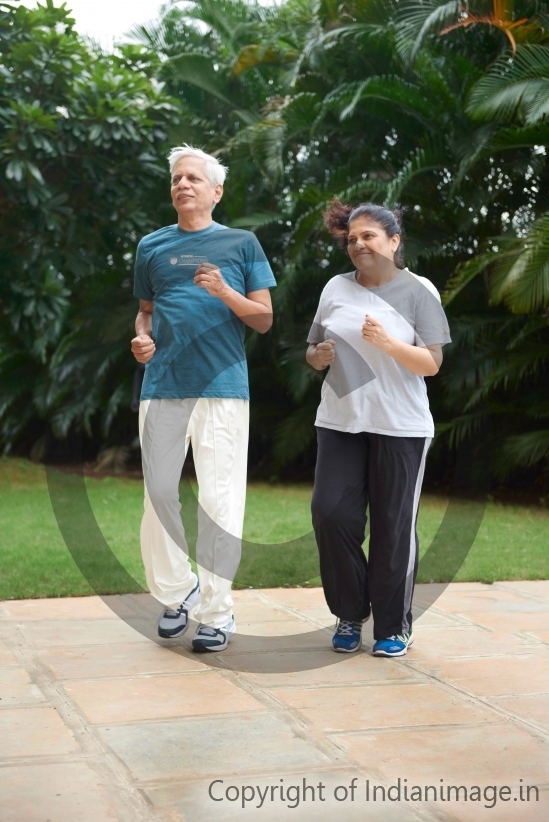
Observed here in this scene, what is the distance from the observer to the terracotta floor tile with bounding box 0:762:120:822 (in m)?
2.49

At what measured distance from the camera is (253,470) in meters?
12.5

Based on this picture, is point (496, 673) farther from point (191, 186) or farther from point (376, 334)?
point (191, 186)

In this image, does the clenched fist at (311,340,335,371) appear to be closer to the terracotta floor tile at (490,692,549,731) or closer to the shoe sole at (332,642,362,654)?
the shoe sole at (332,642,362,654)

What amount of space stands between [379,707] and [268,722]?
429mm

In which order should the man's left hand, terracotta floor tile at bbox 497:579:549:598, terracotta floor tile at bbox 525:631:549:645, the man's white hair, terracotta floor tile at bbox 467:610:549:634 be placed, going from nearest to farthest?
the man's left hand < the man's white hair < terracotta floor tile at bbox 525:631:549:645 < terracotta floor tile at bbox 467:610:549:634 < terracotta floor tile at bbox 497:579:549:598

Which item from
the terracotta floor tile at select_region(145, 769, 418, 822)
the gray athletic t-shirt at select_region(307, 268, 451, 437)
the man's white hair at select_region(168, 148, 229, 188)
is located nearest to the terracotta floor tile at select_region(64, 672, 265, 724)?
the terracotta floor tile at select_region(145, 769, 418, 822)

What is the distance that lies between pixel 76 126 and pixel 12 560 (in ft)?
19.8

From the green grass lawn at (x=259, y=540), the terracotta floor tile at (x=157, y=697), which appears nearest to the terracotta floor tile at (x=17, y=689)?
the terracotta floor tile at (x=157, y=697)

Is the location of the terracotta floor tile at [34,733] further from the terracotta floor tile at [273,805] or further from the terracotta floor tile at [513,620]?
the terracotta floor tile at [513,620]

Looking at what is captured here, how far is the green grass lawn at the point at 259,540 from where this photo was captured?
583 centimetres

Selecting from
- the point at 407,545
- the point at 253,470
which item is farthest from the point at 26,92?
the point at 407,545

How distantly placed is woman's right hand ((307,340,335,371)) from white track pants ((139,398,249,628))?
380mm

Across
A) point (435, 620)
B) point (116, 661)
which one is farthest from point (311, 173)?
point (116, 661)

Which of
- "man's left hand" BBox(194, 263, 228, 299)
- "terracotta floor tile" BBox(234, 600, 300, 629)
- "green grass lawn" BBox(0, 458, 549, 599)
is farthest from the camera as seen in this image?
"green grass lawn" BBox(0, 458, 549, 599)
